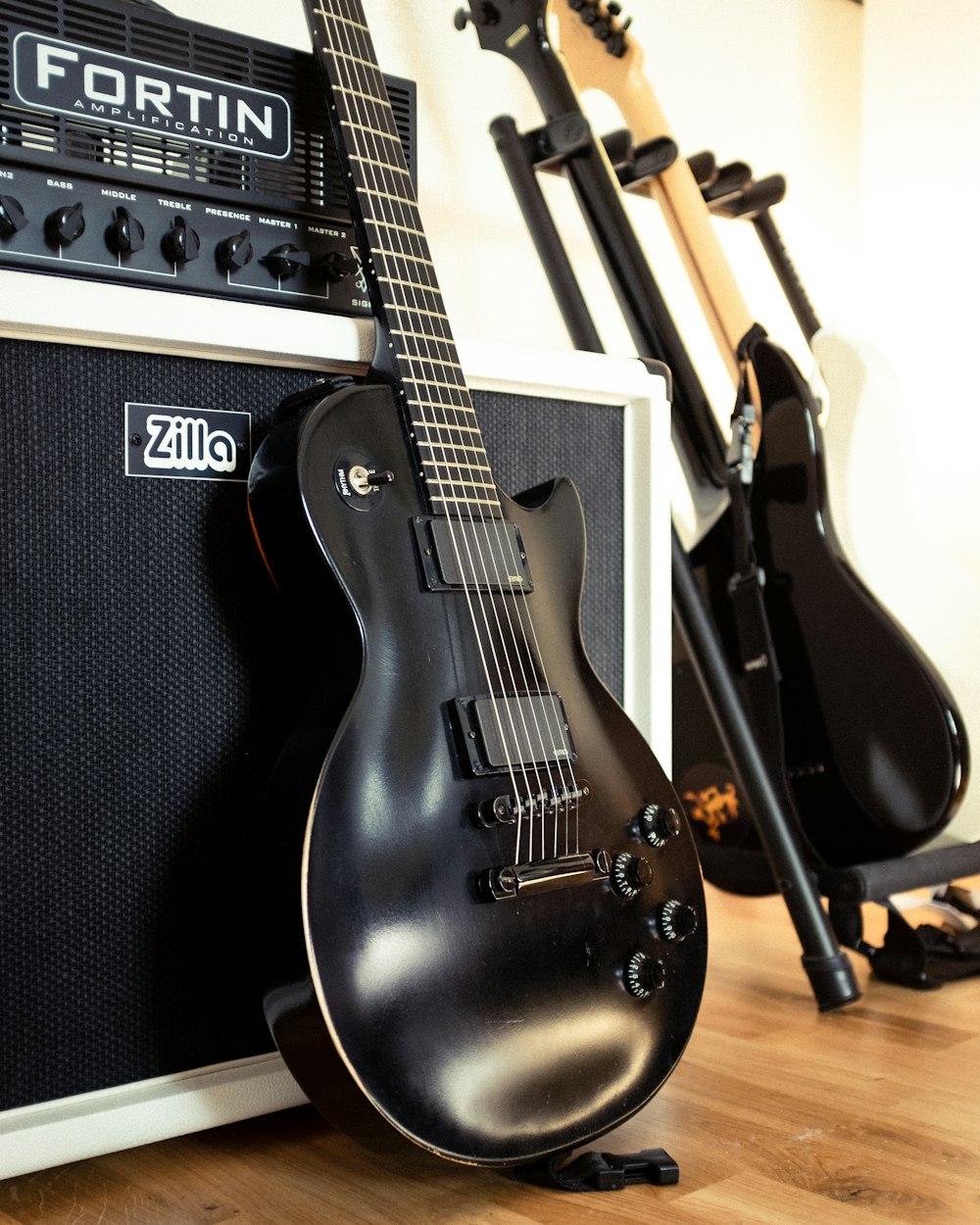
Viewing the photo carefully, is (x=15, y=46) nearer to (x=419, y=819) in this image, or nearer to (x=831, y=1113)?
(x=419, y=819)

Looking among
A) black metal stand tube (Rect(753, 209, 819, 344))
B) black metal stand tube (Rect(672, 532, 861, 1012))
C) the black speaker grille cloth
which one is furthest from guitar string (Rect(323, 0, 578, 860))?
black metal stand tube (Rect(753, 209, 819, 344))

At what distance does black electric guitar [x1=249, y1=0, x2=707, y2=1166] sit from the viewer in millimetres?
747

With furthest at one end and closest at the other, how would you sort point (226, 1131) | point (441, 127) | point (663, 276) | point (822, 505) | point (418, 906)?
1. point (663, 276)
2. point (441, 127)
3. point (822, 505)
4. point (226, 1131)
5. point (418, 906)

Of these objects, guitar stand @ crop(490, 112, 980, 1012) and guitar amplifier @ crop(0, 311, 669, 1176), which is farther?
guitar stand @ crop(490, 112, 980, 1012)

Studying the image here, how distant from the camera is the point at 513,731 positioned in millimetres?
840

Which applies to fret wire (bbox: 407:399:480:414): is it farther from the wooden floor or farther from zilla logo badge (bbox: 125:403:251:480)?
the wooden floor

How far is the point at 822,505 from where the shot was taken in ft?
4.33

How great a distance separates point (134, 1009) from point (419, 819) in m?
0.24

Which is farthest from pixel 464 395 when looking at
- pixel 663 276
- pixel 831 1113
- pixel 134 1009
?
pixel 663 276

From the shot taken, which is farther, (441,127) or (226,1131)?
(441,127)

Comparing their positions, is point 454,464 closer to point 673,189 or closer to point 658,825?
point 658,825

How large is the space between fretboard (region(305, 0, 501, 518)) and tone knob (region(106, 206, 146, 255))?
0.17m

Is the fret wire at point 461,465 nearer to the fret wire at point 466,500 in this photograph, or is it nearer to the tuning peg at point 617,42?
the fret wire at point 466,500

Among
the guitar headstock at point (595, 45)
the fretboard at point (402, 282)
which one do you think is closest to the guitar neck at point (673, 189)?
the guitar headstock at point (595, 45)
